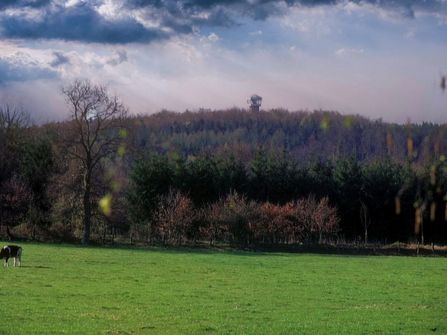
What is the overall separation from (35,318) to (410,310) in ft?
41.1

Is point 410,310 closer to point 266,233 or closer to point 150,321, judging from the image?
point 150,321

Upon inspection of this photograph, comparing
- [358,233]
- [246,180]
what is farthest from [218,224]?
[358,233]

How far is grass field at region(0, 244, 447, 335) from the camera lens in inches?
661

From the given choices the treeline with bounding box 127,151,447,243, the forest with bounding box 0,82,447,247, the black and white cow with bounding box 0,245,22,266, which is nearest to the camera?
the black and white cow with bounding box 0,245,22,266

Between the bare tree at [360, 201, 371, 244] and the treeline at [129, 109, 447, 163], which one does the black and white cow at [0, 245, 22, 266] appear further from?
the treeline at [129, 109, 447, 163]

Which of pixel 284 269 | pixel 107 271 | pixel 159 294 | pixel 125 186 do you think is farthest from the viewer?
pixel 125 186

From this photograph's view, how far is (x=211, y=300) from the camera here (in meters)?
22.3

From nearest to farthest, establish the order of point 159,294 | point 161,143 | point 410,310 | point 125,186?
point 410,310 < point 159,294 < point 125,186 < point 161,143

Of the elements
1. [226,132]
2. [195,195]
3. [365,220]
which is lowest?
[365,220]

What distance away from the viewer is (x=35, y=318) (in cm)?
1716

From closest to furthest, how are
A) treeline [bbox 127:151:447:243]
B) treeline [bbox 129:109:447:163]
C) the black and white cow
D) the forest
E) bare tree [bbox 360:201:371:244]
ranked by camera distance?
the black and white cow
the forest
treeline [bbox 127:151:447:243]
bare tree [bbox 360:201:371:244]
treeline [bbox 129:109:447:163]

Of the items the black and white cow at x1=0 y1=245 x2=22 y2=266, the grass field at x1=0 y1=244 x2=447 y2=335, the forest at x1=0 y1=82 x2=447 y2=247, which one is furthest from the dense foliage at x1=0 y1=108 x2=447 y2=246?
the black and white cow at x1=0 y1=245 x2=22 y2=266

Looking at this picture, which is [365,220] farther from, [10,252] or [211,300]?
[211,300]

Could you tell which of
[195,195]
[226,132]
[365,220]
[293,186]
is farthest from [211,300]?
[226,132]
